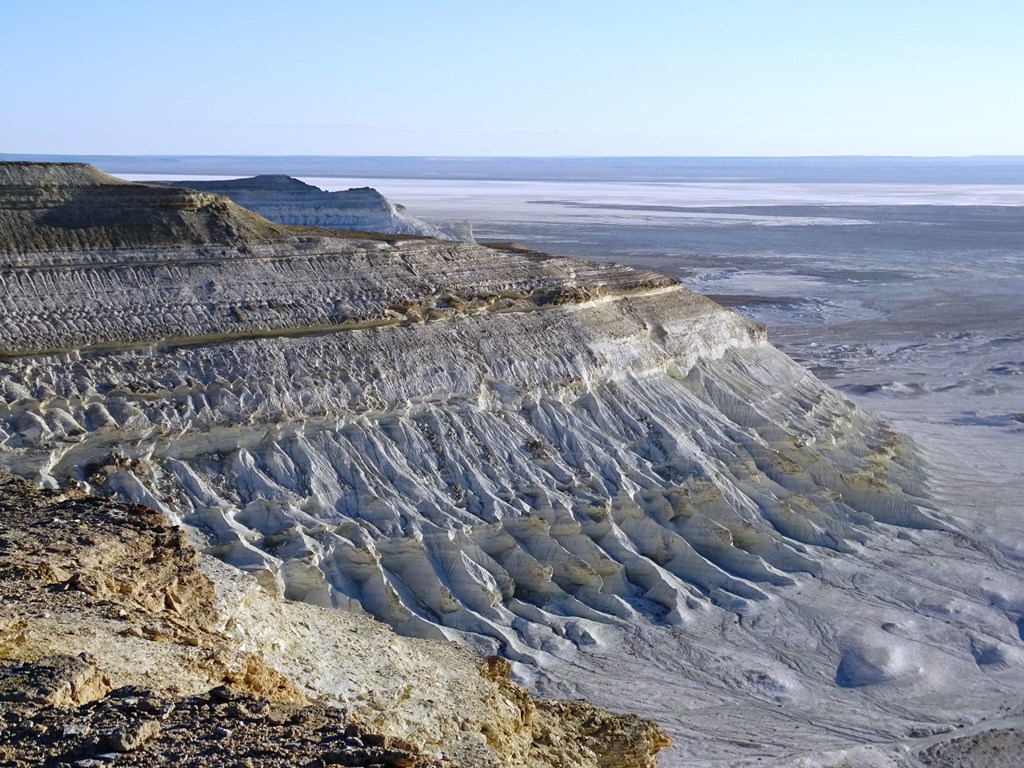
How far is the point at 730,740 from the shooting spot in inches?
556

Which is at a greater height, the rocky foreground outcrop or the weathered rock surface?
the weathered rock surface

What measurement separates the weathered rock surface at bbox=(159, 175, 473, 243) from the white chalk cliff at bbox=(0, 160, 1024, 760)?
2821 cm

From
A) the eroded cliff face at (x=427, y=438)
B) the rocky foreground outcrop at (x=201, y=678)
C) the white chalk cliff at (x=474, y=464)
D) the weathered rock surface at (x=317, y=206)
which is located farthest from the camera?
the weathered rock surface at (x=317, y=206)

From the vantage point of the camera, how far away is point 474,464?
1927 cm

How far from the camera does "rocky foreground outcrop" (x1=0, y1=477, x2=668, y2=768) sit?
6582mm

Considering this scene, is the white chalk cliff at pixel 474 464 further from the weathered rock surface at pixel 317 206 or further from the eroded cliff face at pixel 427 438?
the weathered rock surface at pixel 317 206

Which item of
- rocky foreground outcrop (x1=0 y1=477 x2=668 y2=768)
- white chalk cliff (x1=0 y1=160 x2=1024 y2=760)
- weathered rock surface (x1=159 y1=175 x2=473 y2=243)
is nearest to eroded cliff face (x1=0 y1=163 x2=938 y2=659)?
white chalk cliff (x1=0 y1=160 x2=1024 y2=760)

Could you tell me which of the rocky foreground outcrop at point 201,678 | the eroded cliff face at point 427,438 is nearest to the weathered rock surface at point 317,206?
the eroded cliff face at point 427,438

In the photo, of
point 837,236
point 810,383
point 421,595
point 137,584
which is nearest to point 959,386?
point 810,383

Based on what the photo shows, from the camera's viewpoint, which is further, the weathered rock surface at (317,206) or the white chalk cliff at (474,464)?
the weathered rock surface at (317,206)

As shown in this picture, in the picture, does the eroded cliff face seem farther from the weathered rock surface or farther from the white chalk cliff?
the weathered rock surface

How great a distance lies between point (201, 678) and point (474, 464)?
1119 centimetres

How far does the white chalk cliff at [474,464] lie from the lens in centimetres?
1605

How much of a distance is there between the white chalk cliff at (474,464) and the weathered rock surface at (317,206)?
28.2 metres
